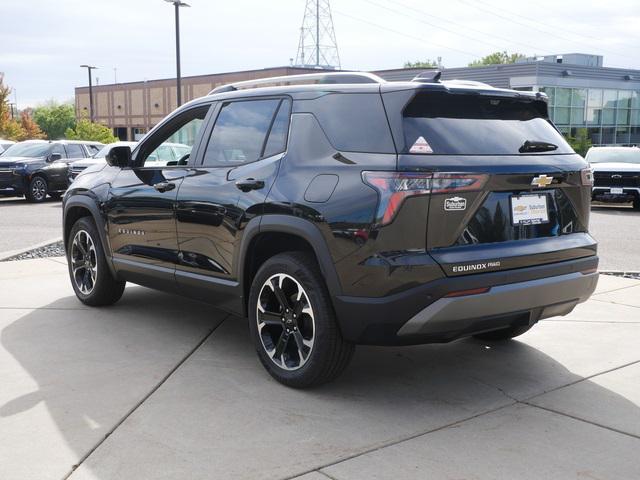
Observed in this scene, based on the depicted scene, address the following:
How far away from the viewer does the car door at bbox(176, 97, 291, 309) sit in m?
4.61

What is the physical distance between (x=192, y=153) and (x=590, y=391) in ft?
10.3

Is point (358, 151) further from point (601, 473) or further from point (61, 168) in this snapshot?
point (61, 168)

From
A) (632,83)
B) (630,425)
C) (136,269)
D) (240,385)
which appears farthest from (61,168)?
(632,83)

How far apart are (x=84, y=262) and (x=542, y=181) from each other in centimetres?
421

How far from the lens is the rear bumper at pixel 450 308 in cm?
381

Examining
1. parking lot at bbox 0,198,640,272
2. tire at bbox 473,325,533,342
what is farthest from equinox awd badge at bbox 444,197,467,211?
parking lot at bbox 0,198,640,272

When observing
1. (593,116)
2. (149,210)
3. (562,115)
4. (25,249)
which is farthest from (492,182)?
(593,116)

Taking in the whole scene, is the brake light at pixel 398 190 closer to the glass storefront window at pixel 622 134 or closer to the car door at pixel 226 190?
the car door at pixel 226 190

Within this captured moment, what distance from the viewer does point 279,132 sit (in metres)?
4.64

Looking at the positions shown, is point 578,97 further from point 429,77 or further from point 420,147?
point 420,147

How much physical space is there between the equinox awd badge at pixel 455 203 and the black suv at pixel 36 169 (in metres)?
17.4

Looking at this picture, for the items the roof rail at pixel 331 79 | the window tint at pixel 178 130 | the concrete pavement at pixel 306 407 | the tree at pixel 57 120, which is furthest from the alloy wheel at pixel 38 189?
the tree at pixel 57 120

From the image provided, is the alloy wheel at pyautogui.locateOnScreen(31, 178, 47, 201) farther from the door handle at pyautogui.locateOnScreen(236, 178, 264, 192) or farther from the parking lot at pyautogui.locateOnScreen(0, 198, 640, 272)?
the door handle at pyautogui.locateOnScreen(236, 178, 264, 192)

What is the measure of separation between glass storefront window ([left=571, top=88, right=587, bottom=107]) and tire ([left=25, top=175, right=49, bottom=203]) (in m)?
34.1
